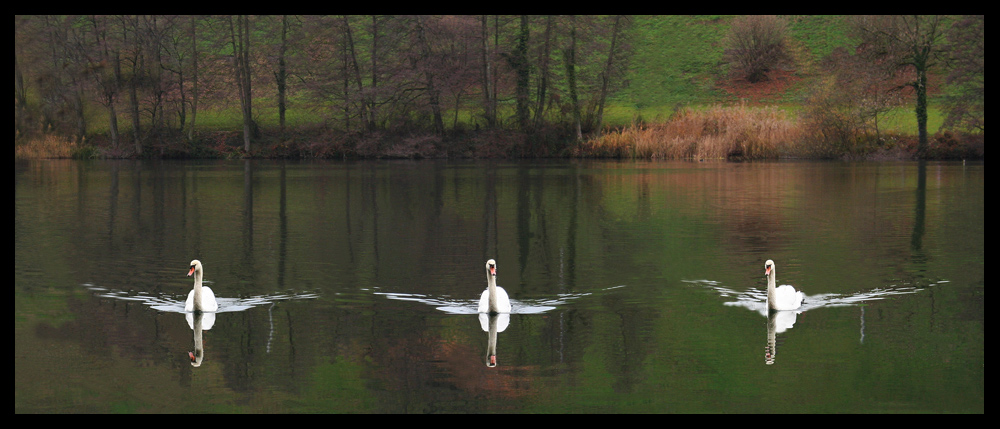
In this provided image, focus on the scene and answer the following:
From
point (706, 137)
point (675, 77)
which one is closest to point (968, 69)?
point (706, 137)

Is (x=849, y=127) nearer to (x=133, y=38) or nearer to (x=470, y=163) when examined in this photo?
(x=470, y=163)

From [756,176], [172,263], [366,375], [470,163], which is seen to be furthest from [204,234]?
[470,163]

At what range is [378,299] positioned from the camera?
1355 cm

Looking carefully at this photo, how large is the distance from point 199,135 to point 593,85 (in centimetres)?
2322

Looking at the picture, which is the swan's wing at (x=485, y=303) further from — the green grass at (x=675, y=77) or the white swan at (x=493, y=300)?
the green grass at (x=675, y=77)

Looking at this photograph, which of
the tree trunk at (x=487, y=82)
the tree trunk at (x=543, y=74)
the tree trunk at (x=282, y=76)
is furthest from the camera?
the tree trunk at (x=282, y=76)

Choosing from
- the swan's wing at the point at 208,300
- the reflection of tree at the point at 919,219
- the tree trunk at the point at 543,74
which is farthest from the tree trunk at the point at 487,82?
the swan's wing at the point at 208,300

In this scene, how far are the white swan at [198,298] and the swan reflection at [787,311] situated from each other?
6.80m

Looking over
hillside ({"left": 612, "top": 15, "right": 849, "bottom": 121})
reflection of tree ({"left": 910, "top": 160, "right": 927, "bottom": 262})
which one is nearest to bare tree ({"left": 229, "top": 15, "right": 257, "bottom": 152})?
hillside ({"left": 612, "top": 15, "right": 849, "bottom": 121})

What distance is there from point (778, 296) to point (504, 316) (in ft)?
11.7

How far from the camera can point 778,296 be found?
41.7 feet

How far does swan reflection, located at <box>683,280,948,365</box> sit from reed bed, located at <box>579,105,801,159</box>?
36528 mm

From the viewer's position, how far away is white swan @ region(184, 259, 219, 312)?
12483 mm

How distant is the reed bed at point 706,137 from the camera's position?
166ft
